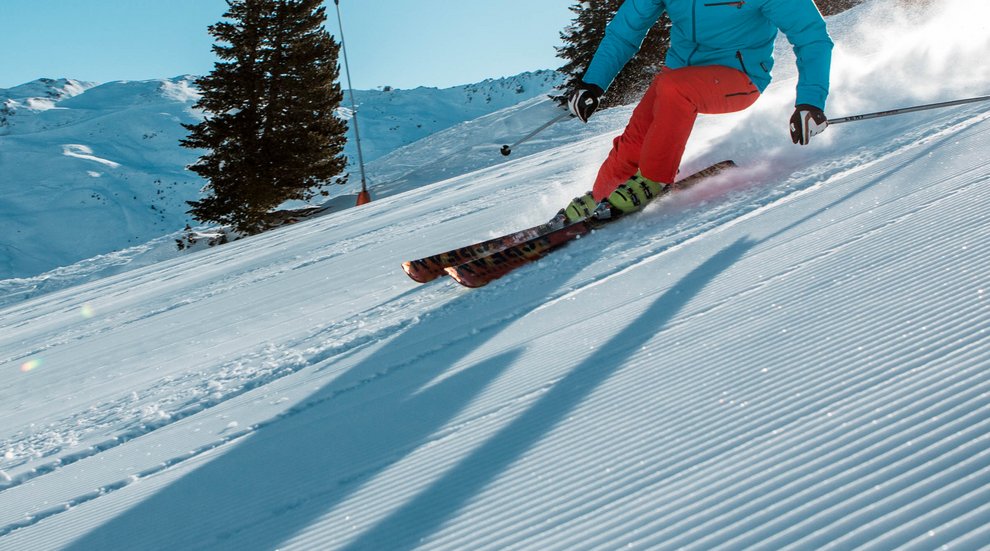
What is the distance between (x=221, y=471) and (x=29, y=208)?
1779 inches

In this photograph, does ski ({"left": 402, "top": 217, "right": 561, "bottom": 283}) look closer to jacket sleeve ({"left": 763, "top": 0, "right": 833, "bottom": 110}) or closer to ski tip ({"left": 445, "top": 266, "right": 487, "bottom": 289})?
ski tip ({"left": 445, "top": 266, "right": 487, "bottom": 289})

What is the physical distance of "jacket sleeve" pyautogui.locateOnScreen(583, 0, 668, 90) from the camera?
4.14m

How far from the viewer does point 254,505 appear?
5.48ft

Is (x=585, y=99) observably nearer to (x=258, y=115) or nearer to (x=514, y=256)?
(x=514, y=256)

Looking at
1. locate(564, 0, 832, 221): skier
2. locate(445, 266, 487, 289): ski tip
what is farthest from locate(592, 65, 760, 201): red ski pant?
locate(445, 266, 487, 289): ski tip

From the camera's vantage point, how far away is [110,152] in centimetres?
4838

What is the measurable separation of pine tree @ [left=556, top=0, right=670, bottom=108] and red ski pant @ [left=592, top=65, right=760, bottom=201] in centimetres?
1863

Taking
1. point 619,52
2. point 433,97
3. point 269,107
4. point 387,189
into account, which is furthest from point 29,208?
point 619,52

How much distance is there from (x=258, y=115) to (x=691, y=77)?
57.0ft

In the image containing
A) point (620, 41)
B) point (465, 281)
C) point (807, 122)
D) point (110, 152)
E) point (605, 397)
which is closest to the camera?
point (605, 397)

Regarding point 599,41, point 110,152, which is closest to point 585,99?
point 599,41

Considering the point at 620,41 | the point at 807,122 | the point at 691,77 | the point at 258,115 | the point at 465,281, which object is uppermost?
the point at 258,115

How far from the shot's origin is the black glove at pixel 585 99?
13.7 feet

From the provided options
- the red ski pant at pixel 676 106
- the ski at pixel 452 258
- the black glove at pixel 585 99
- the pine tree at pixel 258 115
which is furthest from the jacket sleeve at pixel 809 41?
the pine tree at pixel 258 115
